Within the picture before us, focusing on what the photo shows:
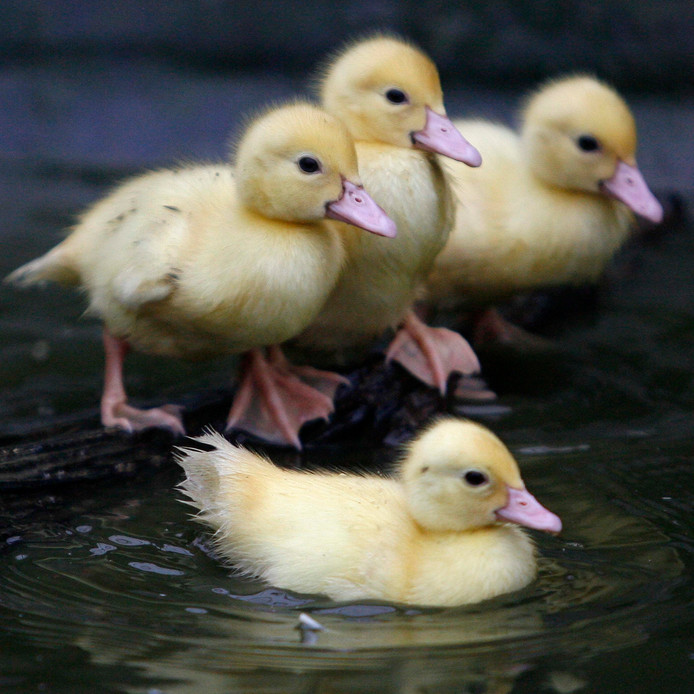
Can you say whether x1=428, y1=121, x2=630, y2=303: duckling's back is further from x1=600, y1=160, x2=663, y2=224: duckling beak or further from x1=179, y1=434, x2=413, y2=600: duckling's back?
x1=179, y1=434, x2=413, y2=600: duckling's back

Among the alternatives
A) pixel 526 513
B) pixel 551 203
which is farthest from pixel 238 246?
pixel 551 203

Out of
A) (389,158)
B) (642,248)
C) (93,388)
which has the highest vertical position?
(389,158)

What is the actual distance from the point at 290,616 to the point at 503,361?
224 centimetres

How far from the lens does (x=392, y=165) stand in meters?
3.62

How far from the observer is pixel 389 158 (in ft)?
12.0

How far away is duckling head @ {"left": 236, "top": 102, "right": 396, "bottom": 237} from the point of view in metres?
3.25

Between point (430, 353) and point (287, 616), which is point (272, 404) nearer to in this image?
→ point (430, 353)

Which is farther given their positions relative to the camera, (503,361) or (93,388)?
(503,361)

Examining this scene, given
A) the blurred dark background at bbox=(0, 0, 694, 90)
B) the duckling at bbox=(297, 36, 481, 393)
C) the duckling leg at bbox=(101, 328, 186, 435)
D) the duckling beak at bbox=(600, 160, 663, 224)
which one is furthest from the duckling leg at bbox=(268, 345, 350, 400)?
the blurred dark background at bbox=(0, 0, 694, 90)

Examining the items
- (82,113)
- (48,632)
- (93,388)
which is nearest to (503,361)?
(93,388)

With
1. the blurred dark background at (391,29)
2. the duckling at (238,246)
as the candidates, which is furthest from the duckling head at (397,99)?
the blurred dark background at (391,29)

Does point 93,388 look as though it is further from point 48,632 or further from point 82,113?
point 82,113

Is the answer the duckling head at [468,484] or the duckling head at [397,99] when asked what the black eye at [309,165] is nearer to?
the duckling head at [397,99]

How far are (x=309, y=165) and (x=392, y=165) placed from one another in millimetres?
424
